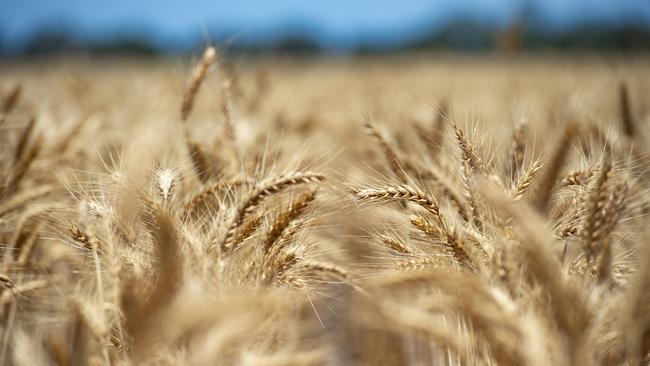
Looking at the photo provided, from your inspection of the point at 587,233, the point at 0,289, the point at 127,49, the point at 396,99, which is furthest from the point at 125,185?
the point at 127,49

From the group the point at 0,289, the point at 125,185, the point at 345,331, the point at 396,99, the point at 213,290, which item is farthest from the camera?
the point at 396,99

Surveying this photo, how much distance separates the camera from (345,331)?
183 centimetres

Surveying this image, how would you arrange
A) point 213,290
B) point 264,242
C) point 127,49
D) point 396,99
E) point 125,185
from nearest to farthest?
1. point 213,290
2. point 125,185
3. point 264,242
4. point 396,99
5. point 127,49

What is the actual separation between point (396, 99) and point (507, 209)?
7.07 m

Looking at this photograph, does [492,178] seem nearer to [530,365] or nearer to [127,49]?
[530,365]

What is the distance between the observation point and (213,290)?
981mm

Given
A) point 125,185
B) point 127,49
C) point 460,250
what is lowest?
point 460,250

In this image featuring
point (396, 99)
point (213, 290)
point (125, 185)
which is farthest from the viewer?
point (396, 99)

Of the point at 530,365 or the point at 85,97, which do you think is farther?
the point at 85,97

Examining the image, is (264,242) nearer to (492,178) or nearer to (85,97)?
(492,178)

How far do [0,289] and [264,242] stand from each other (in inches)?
31.6

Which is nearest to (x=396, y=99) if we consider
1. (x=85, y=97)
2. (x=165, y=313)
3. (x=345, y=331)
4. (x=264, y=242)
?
(x=85, y=97)

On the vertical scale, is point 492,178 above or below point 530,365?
above

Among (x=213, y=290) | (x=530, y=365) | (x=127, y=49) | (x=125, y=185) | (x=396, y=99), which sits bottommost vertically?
(x=530, y=365)
